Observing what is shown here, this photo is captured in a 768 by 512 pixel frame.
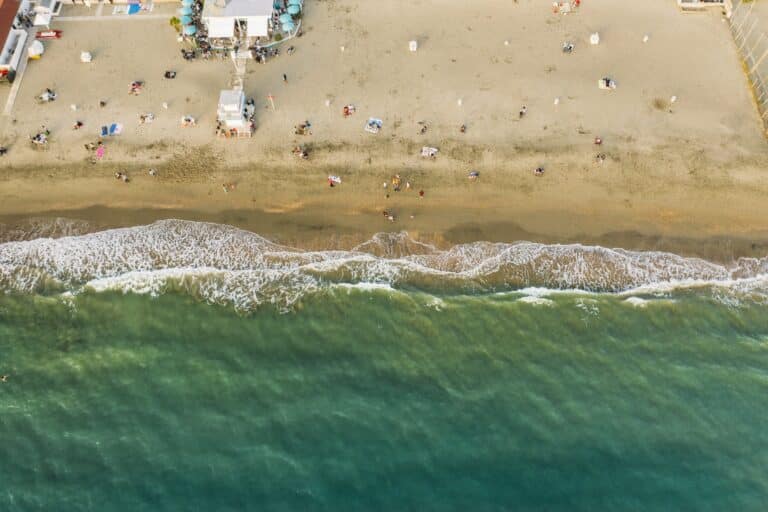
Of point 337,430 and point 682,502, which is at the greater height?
point 682,502

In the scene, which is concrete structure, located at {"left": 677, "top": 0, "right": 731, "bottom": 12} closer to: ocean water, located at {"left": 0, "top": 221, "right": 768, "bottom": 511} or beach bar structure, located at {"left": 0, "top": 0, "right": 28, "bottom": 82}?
ocean water, located at {"left": 0, "top": 221, "right": 768, "bottom": 511}

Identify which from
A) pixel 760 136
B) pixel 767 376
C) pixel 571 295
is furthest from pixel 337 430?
pixel 760 136

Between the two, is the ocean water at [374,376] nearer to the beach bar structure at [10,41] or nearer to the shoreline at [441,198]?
the shoreline at [441,198]

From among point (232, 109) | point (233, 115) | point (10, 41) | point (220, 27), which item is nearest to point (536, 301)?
point (233, 115)

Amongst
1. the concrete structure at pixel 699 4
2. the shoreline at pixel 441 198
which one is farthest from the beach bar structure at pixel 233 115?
the concrete structure at pixel 699 4

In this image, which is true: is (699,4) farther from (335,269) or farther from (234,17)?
(234,17)

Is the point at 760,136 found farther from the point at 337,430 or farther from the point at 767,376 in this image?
the point at 337,430
